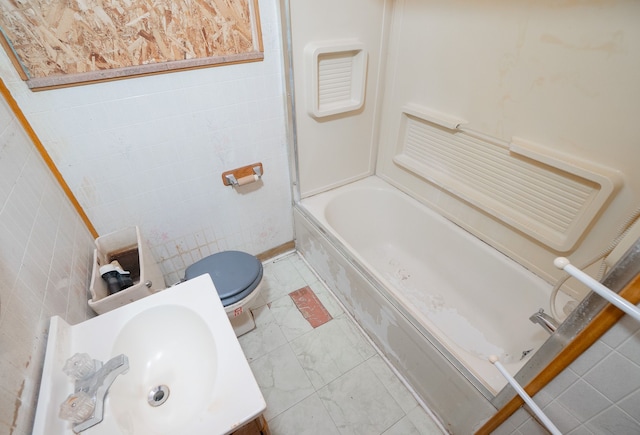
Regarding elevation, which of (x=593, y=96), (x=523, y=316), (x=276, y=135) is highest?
(x=593, y=96)

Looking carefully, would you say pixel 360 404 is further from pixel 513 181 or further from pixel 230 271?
pixel 513 181

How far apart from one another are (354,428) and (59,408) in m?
1.07

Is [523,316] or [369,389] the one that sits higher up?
[523,316]

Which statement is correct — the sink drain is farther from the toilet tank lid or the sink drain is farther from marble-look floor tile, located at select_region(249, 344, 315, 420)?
marble-look floor tile, located at select_region(249, 344, 315, 420)

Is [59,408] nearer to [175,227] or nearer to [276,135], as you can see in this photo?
[175,227]

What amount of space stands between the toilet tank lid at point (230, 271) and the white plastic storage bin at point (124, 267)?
0.21 m

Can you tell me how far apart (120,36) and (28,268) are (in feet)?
2.83

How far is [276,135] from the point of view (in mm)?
1584

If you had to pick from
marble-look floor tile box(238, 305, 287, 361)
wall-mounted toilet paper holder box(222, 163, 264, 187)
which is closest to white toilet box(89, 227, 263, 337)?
marble-look floor tile box(238, 305, 287, 361)

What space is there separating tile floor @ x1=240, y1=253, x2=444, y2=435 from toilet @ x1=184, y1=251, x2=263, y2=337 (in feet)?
0.77

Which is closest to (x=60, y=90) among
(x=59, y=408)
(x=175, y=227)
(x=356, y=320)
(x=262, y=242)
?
(x=175, y=227)

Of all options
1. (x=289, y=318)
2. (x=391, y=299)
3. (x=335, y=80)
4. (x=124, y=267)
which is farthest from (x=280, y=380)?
(x=335, y=80)

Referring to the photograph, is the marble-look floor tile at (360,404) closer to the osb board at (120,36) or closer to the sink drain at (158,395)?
the sink drain at (158,395)

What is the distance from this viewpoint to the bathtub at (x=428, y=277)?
48.7 inches
